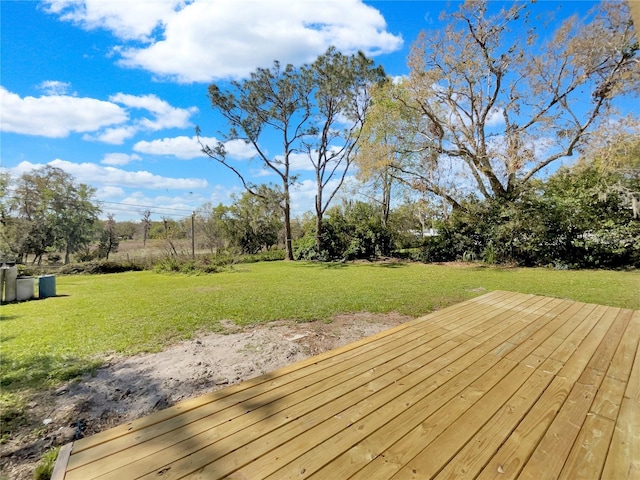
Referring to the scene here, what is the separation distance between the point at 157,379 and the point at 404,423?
2068 mm

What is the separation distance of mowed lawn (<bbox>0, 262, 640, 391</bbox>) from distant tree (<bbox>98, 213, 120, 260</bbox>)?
432 inches

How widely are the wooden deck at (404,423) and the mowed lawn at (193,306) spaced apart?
190 centimetres

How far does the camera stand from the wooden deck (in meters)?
1.12

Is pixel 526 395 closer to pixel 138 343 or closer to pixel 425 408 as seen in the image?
pixel 425 408

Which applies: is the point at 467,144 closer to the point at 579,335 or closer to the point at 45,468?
the point at 579,335

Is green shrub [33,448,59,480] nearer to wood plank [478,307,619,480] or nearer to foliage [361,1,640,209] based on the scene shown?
wood plank [478,307,619,480]

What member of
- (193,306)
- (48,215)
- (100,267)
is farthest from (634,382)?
(48,215)

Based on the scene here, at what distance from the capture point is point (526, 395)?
5.33 ft

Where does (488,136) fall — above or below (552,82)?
below

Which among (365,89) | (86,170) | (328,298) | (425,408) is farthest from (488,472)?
(86,170)

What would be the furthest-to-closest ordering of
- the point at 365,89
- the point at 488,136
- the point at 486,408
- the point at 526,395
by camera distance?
the point at 365,89 → the point at 488,136 → the point at 526,395 → the point at 486,408

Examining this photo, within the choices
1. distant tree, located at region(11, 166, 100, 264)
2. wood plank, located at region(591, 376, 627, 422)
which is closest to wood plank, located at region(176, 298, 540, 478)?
wood plank, located at region(591, 376, 627, 422)

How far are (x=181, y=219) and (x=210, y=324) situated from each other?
14.7 metres

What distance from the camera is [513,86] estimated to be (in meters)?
9.96
